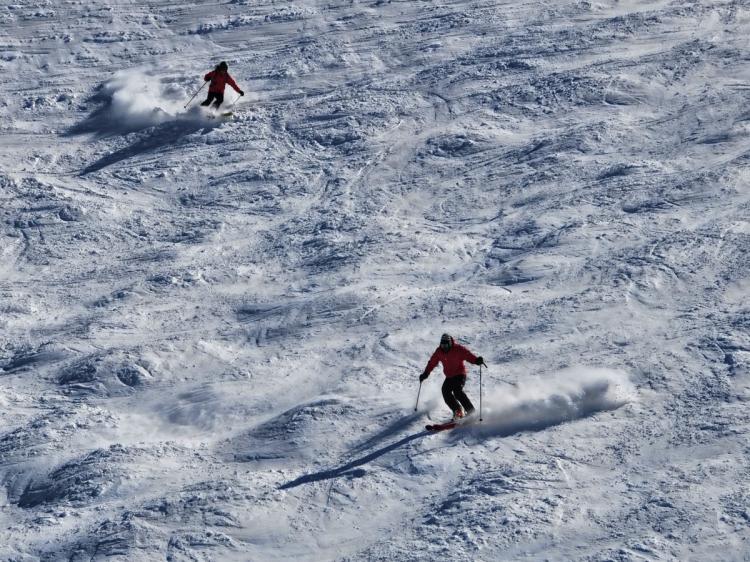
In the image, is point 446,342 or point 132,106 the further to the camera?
point 132,106

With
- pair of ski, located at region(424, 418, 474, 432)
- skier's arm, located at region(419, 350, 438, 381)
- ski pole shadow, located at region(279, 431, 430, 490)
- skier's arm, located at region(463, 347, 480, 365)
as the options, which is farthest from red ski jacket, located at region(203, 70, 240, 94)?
ski pole shadow, located at region(279, 431, 430, 490)

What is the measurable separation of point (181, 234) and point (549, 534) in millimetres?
7996

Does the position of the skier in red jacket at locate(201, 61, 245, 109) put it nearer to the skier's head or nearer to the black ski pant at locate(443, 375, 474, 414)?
the skier's head

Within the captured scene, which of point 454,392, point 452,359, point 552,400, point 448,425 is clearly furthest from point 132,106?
point 552,400

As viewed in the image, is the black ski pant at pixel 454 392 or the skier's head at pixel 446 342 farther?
the black ski pant at pixel 454 392

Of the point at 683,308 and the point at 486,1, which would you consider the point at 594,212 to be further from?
the point at 486,1

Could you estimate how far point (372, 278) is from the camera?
55.3ft

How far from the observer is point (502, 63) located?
69.9ft

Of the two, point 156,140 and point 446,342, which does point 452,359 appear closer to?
point 446,342

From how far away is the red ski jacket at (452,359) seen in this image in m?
13.9

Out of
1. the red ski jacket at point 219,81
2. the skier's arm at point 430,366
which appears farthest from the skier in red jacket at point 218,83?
the skier's arm at point 430,366

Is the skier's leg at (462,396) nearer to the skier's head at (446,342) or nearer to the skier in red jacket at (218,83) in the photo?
the skier's head at (446,342)

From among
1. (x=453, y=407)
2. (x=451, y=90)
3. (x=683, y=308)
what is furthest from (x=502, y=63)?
(x=453, y=407)

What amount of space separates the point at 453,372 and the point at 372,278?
3.19 metres
